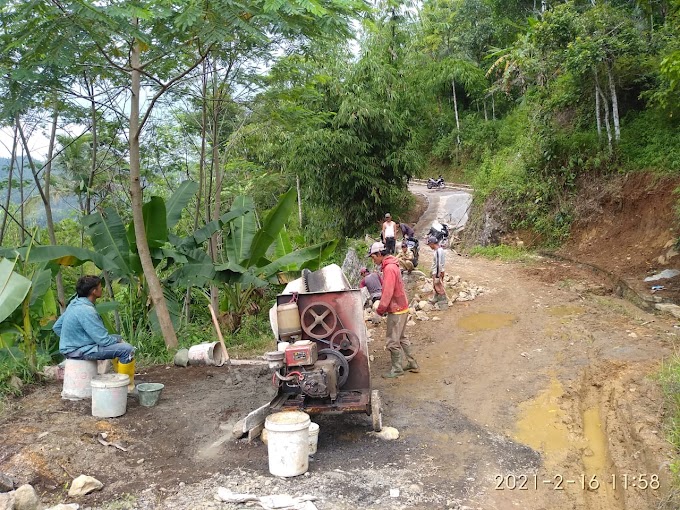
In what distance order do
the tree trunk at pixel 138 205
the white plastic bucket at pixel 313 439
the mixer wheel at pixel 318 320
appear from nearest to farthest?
1. the white plastic bucket at pixel 313 439
2. the mixer wheel at pixel 318 320
3. the tree trunk at pixel 138 205

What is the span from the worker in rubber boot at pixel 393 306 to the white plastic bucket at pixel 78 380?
3.29 m

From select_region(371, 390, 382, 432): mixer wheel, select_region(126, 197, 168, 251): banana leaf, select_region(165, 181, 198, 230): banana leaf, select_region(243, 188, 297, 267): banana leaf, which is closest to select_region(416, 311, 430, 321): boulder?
select_region(243, 188, 297, 267): banana leaf

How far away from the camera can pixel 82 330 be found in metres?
5.64

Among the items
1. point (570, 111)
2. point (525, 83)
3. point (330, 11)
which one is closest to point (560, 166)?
point (570, 111)

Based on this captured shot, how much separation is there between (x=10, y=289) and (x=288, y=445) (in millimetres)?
3810

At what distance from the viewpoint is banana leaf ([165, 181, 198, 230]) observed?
29.8 ft

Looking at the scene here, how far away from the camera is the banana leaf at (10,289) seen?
19.9 ft

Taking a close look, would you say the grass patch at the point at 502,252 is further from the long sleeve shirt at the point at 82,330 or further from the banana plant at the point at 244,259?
the long sleeve shirt at the point at 82,330

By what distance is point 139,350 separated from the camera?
843 cm

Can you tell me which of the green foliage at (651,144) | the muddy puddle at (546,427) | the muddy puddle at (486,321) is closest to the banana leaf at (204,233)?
the muddy puddle at (486,321)

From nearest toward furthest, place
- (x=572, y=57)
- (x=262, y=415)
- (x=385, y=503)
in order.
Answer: (x=385, y=503)
(x=262, y=415)
(x=572, y=57)

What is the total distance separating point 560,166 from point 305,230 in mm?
9562

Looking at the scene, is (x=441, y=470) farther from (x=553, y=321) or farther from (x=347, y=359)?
(x=553, y=321)
